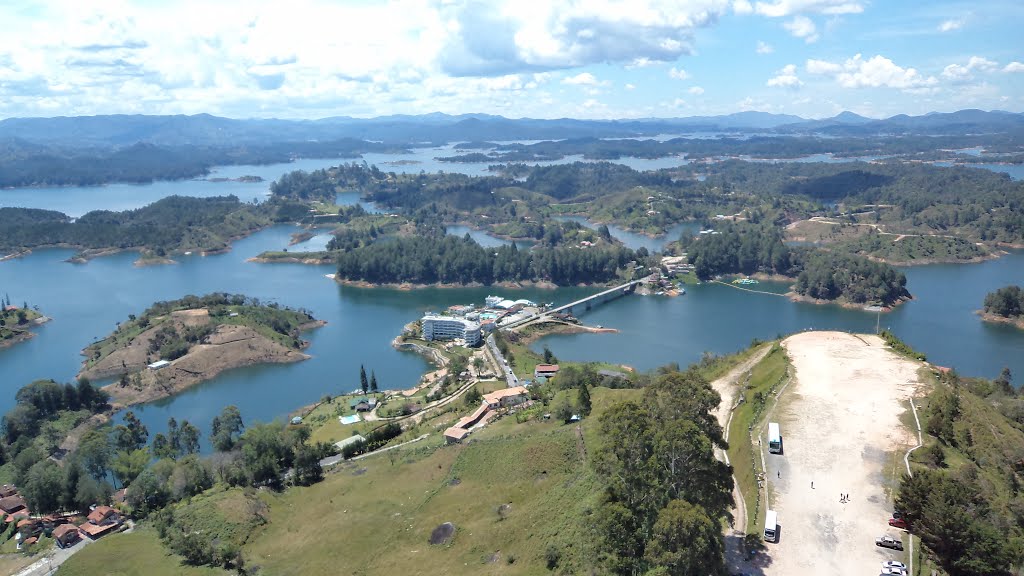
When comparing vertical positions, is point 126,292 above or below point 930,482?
below

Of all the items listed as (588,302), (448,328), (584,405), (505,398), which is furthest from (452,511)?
(588,302)

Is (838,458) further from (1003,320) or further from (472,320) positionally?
(1003,320)

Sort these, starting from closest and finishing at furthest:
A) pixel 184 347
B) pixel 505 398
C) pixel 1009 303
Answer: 1. pixel 505 398
2. pixel 184 347
3. pixel 1009 303

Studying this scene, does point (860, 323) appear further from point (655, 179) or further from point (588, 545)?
point (655, 179)

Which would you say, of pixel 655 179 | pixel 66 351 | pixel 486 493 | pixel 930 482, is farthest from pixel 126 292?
pixel 655 179

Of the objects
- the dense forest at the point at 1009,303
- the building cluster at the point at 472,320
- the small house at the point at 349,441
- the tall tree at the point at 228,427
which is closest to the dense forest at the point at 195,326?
the building cluster at the point at 472,320

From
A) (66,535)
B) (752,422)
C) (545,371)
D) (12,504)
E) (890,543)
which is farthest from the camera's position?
(545,371)
